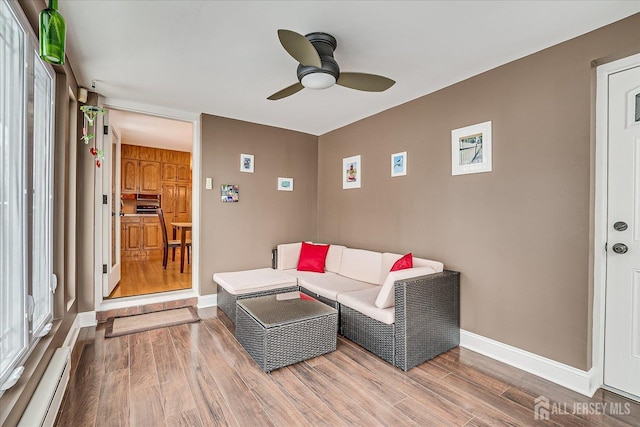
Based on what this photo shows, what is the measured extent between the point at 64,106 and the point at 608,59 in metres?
4.02

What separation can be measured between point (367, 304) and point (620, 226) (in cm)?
190

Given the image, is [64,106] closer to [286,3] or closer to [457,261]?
[286,3]

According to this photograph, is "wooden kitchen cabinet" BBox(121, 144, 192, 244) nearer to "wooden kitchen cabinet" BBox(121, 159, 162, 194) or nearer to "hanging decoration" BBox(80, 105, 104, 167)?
"wooden kitchen cabinet" BBox(121, 159, 162, 194)

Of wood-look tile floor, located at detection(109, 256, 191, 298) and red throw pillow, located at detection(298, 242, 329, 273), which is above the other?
red throw pillow, located at detection(298, 242, 329, 273)

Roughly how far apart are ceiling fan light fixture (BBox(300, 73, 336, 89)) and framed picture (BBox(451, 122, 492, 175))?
55.3 inches

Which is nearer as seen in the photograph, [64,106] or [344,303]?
[64,106]

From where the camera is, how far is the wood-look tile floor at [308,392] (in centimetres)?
185

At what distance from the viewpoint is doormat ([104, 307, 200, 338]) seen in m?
3.10

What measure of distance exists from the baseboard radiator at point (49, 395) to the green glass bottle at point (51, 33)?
1566mm

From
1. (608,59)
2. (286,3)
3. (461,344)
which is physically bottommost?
(461,344)

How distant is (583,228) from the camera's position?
213 centimetres

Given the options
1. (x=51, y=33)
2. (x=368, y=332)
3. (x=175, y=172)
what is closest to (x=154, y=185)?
(x=175, y=172)

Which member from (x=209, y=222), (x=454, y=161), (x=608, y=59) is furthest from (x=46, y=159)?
(x=608, y=59)

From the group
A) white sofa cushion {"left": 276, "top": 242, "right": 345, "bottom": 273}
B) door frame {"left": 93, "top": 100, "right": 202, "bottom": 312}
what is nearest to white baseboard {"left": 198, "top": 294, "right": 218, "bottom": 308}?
door frame {"left": 93, "top": 100, "right": 202, "bottom": 312}
